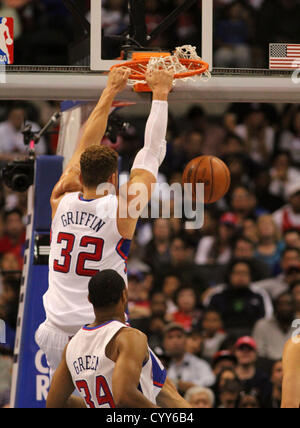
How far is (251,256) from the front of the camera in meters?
10.0

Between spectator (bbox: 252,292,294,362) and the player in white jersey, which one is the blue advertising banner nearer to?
the player in white jersey

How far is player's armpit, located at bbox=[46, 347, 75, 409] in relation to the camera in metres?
4.67

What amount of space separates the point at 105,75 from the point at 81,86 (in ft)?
0.60

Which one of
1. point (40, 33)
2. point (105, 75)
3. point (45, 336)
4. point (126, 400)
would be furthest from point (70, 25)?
point (126, 400)

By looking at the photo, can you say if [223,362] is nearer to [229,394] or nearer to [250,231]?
[229,394]

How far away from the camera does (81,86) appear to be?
573 cm

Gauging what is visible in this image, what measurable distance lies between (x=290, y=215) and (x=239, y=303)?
6.24 feet

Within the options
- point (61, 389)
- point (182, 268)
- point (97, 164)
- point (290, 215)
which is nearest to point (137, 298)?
point (182, 268)

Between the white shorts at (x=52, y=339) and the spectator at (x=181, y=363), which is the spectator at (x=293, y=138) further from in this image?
the white shorts at (x=52, y=339)

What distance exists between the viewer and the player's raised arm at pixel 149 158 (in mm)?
5137

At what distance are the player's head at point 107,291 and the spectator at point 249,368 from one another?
3.54m

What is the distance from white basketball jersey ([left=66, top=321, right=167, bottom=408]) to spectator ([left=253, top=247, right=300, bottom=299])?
4.88 metres
